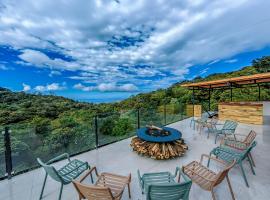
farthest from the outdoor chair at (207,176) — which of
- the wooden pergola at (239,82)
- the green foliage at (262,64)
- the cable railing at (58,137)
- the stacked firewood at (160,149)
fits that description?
the green foliage at (262,64)

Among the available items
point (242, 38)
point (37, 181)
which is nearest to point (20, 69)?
point (37, 181)

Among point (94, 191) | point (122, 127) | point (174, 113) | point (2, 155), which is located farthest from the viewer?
point (174, 113)

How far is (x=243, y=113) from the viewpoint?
901 cm

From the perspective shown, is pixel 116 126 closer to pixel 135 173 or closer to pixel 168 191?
pixel 135 173

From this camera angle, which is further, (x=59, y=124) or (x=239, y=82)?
(x=239, y=82)

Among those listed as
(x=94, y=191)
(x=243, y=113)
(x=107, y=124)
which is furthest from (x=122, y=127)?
(x=243, y=113)

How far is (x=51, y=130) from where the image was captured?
14.3 feet

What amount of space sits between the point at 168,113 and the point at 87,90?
95.8ft

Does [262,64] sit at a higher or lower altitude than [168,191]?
higher

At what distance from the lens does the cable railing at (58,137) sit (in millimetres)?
3266

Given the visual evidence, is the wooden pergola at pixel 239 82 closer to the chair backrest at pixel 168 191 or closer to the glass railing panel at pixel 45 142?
the chair backrest at pixel 168 191

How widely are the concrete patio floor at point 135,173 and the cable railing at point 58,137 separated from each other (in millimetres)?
275

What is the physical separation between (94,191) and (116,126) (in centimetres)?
421

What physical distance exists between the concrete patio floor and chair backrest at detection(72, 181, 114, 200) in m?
0.85
